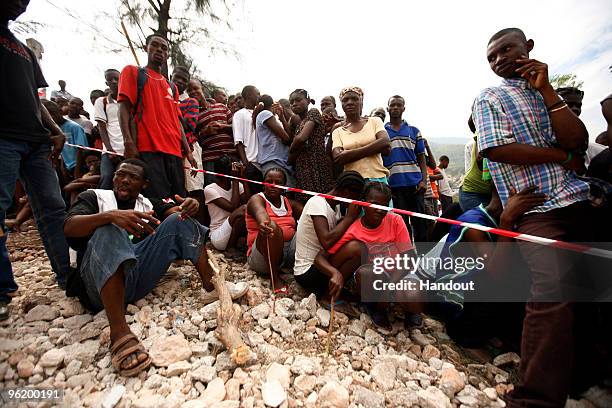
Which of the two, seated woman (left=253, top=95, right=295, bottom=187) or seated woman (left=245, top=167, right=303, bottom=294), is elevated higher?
seated woman (left=253, top=95, right=295, bottom=187)

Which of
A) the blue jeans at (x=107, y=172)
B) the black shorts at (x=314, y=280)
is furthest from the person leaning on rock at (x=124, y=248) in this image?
the blue jeans at (x=107, y=172)

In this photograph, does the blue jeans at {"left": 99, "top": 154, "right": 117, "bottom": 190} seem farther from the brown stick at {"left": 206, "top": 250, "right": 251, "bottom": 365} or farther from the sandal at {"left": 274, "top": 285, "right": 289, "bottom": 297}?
the sandal at {"left": 274, "top": 285, "right": 289, "bottom": 297}

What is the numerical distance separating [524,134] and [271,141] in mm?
2605

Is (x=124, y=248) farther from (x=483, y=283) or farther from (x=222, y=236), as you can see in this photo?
(x=483, y=283)

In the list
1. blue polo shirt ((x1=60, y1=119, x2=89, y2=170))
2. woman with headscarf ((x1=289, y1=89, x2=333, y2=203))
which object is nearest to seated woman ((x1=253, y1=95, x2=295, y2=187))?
woman with headscarf ((x1=289, y1=89, x2=333, y2=203))

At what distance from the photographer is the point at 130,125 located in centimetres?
271

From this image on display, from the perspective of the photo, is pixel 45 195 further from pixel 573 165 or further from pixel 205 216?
pixel 573 165

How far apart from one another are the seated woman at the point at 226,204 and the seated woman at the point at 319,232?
3.12 feet

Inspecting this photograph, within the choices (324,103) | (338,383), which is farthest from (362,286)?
(324,103)

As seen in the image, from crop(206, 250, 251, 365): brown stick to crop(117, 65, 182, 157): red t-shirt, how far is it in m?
1.46

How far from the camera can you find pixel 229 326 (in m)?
1.88

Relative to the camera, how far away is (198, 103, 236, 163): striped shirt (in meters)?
3.89

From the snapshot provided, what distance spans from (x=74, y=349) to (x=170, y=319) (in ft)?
1.81

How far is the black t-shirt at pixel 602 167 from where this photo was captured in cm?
194
